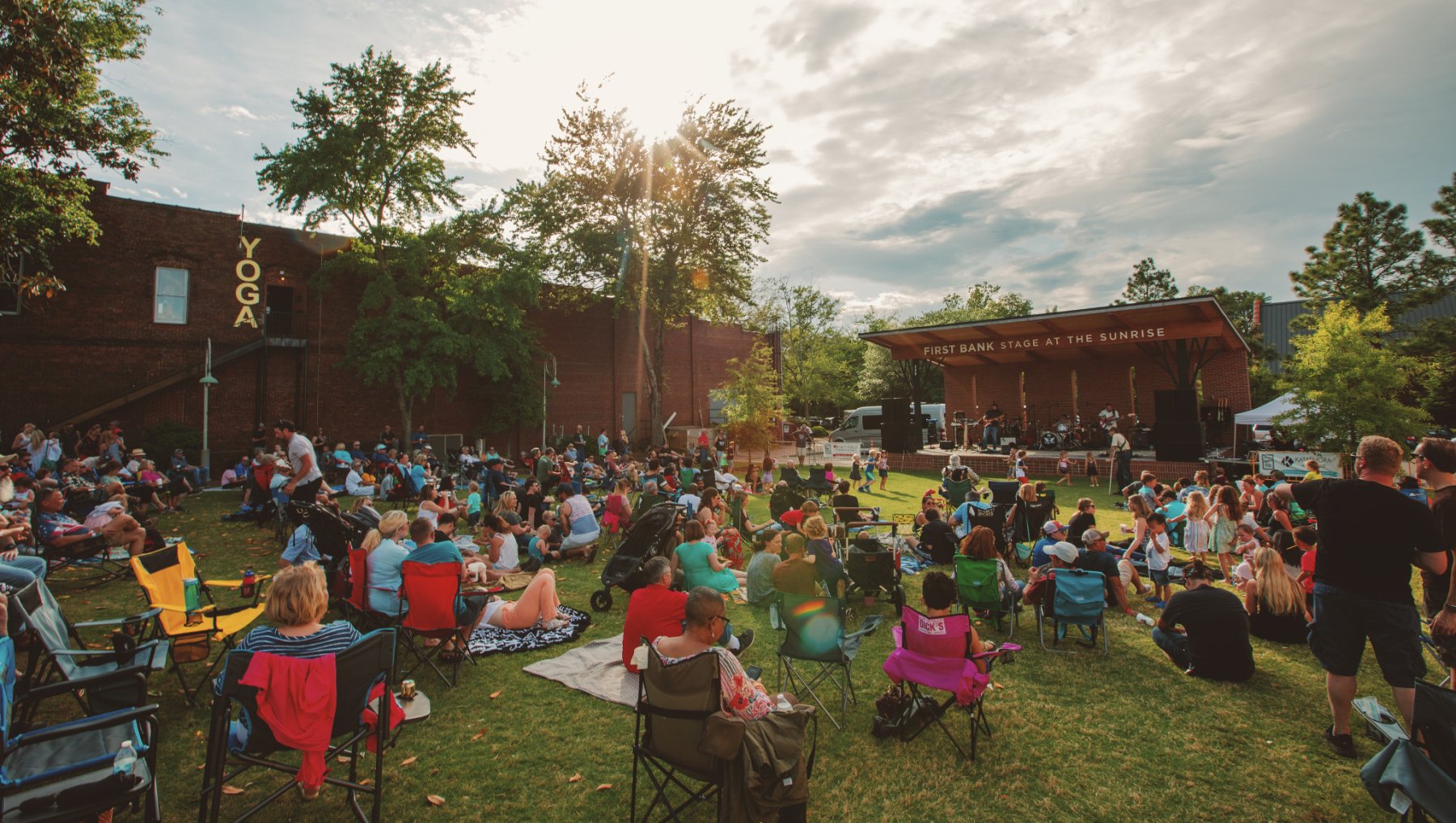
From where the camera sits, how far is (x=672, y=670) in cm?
315

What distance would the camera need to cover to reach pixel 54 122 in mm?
14734

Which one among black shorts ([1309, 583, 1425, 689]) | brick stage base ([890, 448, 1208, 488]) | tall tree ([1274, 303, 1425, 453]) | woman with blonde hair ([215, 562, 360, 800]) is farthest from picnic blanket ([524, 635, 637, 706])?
tall tree ([1274, 303, 1425, 453])

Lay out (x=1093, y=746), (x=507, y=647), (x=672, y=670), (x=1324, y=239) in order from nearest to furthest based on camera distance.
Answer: (x=672, y=670), (x=1093, y=746), (x=507, y=647), (x=1324, y=239)

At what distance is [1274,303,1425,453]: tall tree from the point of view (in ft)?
49.2

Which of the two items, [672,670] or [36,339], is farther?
[36,339]

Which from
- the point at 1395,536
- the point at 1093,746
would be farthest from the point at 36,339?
the point at 1395,536

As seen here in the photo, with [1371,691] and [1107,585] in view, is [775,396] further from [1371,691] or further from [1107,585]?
[1371,691]

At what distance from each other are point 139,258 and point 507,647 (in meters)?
19.9

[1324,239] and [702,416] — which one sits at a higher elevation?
[1324,239]

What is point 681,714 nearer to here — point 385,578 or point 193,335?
point 385,578

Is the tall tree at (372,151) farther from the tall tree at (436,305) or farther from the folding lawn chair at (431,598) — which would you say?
the folding lawn chair at (431,598)

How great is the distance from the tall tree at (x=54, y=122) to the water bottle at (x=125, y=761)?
10353mm

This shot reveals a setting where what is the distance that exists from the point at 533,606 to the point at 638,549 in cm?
165

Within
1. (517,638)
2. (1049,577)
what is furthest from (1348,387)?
(517,638)
